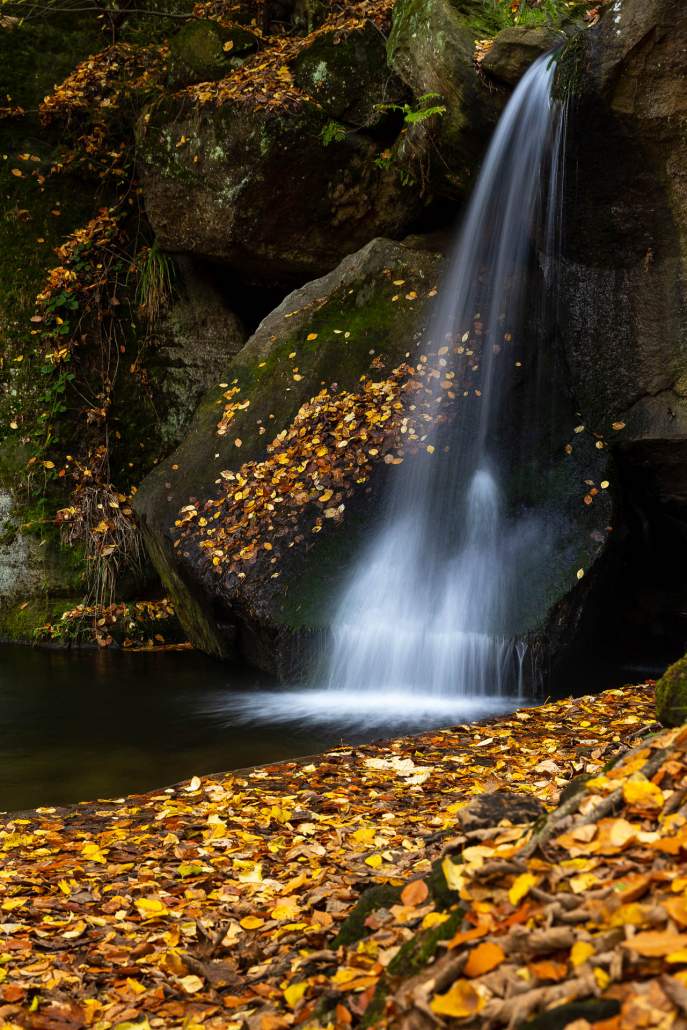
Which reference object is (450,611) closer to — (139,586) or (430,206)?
(139,586)

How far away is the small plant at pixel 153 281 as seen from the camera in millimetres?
9875

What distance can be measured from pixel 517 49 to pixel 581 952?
269 inches

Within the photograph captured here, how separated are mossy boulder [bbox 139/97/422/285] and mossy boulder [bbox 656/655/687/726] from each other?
21.1 ft

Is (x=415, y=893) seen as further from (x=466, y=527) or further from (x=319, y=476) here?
(x=319, y=476)

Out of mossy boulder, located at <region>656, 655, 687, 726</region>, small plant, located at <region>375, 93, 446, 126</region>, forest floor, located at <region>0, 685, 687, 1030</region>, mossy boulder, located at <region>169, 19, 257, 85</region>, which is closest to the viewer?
forest floor, located at <region>0, 685, 687, 1030</region>

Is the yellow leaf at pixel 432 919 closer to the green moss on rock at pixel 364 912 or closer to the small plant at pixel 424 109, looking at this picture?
the green moss on rock at pixel 364 912

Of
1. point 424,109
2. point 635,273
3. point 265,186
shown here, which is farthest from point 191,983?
point 265,186

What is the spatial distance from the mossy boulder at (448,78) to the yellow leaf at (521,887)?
665 cm

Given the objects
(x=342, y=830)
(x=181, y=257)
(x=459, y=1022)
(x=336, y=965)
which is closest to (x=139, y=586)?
(x=181, y=257)

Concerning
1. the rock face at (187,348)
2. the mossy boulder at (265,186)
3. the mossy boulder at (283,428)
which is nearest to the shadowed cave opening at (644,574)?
the mossy boulder at (283,428)

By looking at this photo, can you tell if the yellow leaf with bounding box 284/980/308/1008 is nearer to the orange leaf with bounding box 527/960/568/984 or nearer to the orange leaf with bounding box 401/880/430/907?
the orange leaf with bounding box 401/880/430/907

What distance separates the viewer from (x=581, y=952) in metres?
1.85

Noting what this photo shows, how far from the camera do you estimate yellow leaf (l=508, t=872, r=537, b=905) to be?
2072 mm

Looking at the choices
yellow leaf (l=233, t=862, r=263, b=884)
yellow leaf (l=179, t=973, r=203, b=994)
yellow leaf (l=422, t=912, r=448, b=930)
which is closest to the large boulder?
yellow leaf (l=233, t=862, r=263, b=884)
